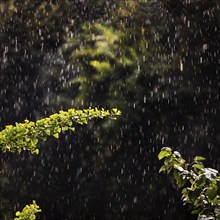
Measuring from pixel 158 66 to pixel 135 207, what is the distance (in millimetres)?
2025

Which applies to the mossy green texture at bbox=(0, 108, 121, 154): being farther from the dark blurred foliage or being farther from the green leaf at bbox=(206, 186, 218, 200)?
the dark blurred foliage

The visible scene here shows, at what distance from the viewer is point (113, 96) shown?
6.15 metres

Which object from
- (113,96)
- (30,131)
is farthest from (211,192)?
(113,96)

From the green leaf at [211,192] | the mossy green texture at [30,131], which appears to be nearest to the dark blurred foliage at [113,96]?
the mossy green texture at [30,131]

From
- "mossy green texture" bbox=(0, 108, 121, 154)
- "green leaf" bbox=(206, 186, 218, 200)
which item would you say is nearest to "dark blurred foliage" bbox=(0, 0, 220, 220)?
"mossy green texture" bbox=(0, 108, 121, 154)

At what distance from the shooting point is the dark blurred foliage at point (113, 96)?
5.91m

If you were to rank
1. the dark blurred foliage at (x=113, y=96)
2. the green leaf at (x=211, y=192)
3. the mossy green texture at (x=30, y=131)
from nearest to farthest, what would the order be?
the green leaf at (x=211, y=192), the mossy green texture at (x=30, y=131), the dark blurred foliage at (x=113, y=96)

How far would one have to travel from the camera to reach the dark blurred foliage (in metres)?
5.91

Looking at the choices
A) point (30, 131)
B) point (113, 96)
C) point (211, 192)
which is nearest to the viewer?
point (211, 192)

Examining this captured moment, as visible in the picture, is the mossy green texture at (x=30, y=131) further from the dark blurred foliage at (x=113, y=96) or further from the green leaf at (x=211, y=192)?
the dark blurred foliage at (x=113, y=96)

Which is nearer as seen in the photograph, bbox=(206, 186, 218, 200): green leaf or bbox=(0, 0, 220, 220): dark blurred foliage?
bbox=(206, 186, 218, 200): green leaf

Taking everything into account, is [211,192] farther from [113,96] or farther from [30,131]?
[113,96]

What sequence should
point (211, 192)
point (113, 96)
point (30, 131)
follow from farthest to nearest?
point (113, 96) < point (30, 131) < point (211, 192)

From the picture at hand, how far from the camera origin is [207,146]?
6.02m
